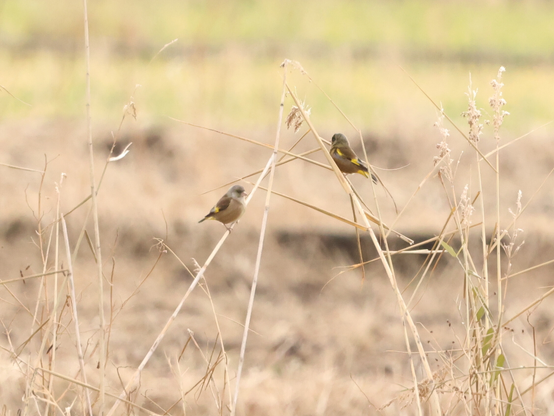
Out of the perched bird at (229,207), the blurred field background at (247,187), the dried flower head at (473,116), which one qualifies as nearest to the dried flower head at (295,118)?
the dried flower head at (473,116)

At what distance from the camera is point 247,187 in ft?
15.2

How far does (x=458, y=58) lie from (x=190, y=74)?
4.81 meters

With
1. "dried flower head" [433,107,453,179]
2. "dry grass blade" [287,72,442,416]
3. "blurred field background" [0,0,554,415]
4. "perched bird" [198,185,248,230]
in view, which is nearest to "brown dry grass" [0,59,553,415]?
"blurred field background" [0,0,554,415]

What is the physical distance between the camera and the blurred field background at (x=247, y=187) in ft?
13.8

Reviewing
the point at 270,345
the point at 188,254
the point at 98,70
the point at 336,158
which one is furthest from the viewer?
the point at 98,70

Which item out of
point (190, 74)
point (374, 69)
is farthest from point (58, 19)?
point (374, 69)

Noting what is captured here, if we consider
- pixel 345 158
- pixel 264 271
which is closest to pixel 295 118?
pixel 345 158

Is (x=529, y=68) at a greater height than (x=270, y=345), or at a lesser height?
greater

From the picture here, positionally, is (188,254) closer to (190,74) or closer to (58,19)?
(190,74)

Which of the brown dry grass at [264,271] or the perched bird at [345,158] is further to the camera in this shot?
the brown dry grass at [264,271]

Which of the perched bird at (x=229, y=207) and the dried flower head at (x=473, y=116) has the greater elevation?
the dried flower head at (x=473, y=116)

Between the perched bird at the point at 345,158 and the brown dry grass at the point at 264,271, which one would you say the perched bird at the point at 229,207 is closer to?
the perched bird at the point at 345,158

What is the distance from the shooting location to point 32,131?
6.65m

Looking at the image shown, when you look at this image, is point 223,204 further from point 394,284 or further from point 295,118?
point 394,284
